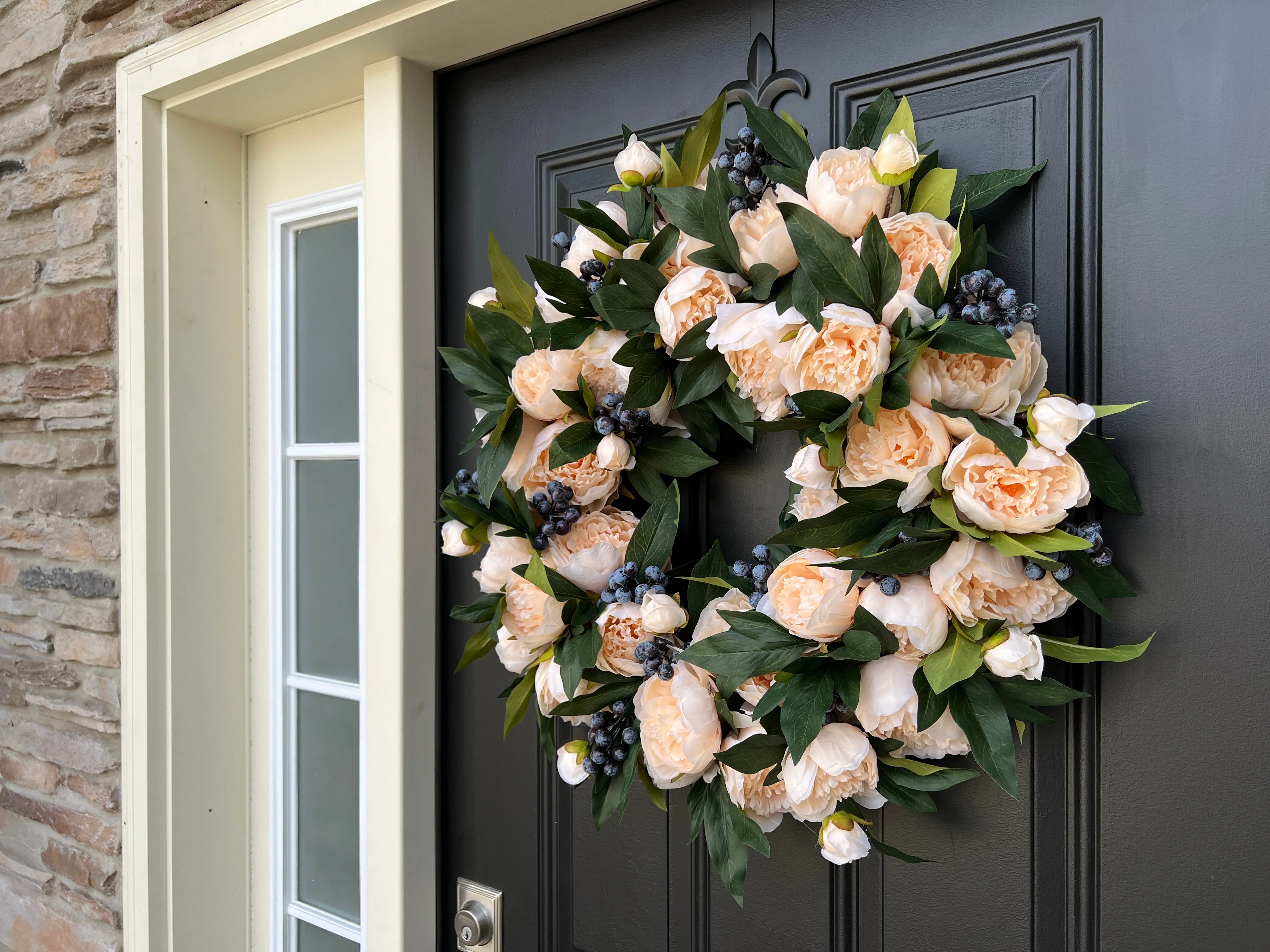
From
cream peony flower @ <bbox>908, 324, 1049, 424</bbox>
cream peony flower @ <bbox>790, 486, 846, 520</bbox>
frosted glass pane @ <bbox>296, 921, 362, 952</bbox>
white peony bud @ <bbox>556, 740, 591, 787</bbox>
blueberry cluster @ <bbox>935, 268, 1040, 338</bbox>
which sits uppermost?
blueberry cluster @ <bbox>935, 268, 1040, 338</bbox>

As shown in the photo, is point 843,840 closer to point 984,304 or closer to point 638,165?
point 984,304

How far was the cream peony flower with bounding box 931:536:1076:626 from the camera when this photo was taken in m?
0.65

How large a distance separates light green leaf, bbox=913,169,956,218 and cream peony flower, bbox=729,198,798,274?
0.38ft

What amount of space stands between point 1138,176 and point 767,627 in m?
0.52

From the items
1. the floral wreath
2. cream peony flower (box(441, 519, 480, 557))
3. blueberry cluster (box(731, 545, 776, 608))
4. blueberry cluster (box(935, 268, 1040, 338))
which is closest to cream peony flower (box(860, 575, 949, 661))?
the floral wreath

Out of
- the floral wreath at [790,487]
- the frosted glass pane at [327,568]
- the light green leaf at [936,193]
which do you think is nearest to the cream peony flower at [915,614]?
the floral wreath at [790,487]

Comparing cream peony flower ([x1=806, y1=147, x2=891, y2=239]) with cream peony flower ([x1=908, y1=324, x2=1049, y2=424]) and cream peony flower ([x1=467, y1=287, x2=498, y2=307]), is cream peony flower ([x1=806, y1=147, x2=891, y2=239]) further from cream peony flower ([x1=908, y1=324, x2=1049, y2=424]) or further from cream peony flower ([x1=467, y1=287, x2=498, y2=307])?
cream peony flower ([x1=467, y1=287, x2=498, y2=307])

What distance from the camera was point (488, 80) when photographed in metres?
1.12

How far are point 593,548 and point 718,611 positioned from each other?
6.0 inches

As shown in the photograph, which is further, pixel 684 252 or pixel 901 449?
pixel 684 252

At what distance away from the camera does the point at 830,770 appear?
695 mm

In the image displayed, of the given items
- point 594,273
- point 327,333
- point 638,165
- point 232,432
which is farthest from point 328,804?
point 638,165

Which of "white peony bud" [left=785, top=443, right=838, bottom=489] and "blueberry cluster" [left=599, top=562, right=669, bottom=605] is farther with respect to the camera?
"blueberry cluster" [left=599, top=562, right=669, bottom=605]

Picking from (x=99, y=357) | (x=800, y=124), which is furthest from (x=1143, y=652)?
(x=99, y=357)
